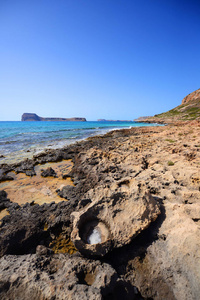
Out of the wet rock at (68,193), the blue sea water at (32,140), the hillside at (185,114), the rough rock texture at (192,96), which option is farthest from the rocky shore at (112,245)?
the rough rock texture at (192,96)

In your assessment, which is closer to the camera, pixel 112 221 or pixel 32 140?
pixel 112 221

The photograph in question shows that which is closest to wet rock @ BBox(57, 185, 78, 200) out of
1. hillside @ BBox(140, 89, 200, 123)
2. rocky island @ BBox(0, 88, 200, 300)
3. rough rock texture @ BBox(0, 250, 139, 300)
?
rocky island @ BBox(0, 88, 200, 300)

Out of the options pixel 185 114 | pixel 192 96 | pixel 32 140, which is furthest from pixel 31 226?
pixel 192 96

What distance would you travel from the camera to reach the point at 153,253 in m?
3.17

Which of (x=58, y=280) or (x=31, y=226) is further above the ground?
(x=58, y=280)

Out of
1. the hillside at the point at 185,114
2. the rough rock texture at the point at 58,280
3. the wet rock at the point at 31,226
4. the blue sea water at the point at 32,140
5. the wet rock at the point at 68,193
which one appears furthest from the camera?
the hillside at the point at 185,114

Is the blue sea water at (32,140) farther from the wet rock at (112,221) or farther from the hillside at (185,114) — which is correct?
the hillside at (185,114)

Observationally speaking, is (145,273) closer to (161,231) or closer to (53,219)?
(161,231)

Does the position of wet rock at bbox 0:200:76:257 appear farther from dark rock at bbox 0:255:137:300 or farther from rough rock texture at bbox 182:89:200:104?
rough rock texture at bbox 182:89:200:104

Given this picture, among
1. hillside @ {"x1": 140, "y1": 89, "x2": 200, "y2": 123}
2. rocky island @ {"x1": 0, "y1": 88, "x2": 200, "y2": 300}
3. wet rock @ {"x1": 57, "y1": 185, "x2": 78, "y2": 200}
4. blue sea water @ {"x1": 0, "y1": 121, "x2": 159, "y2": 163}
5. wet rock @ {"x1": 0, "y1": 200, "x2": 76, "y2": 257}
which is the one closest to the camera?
rocky island @ {"x1": 0, "y1": 88, "x2": 200, "y2": 300}

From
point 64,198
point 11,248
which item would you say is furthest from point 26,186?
point 11,248

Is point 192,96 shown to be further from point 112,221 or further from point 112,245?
point 112,245

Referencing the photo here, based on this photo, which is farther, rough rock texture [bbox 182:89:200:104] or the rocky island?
rough rock texture [bbox 182:89:200:104]

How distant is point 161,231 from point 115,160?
6021mm
